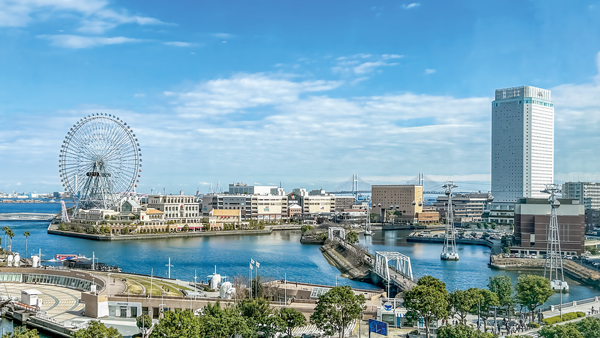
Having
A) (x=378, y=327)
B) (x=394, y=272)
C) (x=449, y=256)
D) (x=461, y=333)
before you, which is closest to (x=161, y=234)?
(x=449, y=256)

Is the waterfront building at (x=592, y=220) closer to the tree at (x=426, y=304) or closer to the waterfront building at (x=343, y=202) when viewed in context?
the waterfront building at (x=343, y=202)

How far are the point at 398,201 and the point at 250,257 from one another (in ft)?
173

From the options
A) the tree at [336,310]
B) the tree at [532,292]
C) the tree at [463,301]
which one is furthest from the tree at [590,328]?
the tree at [336,310]

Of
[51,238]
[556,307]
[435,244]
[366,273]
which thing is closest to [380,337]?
[556,307]

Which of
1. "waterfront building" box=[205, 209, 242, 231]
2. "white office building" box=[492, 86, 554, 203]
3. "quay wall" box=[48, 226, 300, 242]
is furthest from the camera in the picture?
"white office building" box=[492, 86, 554, 203]

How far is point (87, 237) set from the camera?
51344 mm

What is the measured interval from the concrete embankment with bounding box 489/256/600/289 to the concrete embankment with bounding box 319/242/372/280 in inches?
411

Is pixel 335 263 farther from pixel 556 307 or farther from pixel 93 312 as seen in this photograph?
pixel 93 312

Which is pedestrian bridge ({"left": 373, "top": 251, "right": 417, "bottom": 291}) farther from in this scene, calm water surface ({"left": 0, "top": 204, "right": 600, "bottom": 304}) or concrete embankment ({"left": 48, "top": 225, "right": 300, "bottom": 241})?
concrete embankment ({"left": 48, "top": 225, "right": 300, "bottom": 241})

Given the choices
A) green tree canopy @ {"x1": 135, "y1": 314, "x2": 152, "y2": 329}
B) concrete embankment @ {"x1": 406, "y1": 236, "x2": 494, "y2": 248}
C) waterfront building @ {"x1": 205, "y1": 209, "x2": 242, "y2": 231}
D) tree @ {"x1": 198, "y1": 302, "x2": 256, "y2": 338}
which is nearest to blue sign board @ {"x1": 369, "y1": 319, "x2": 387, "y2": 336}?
tree @ {"x1": 198, "y1": 302, "x2": 256, "y2": 338}

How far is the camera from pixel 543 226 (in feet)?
125

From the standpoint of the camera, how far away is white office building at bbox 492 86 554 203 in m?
81.7

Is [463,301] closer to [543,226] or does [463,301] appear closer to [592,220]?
[543,226]

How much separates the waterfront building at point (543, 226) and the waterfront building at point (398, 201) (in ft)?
135
